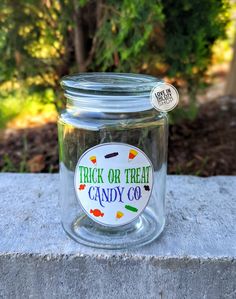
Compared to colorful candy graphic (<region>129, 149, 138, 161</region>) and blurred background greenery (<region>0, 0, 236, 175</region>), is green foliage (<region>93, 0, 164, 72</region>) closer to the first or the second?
blurred background greenery (<region>0, 0, 236, 175</region>)

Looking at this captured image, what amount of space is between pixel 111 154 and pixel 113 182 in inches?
2.4

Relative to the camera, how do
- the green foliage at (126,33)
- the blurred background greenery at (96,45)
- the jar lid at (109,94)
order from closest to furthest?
the jar lid at (109,94), the green foliage at (126,33), the blurred background greenery at (96,45)

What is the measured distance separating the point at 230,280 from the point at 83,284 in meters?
0.33

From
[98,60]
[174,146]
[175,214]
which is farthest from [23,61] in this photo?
[175,214]

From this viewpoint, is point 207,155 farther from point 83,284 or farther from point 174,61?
point 83,284

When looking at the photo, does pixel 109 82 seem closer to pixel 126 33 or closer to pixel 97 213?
pixel 97 213

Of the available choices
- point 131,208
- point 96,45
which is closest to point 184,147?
point 96,45

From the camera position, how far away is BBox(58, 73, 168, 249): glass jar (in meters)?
0.90

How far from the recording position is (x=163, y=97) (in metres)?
0.91

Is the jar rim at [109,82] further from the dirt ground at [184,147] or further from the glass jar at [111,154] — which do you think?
the dirt ground at [184,147]

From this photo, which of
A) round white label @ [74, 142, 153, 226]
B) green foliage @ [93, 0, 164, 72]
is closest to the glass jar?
round white label @ [74, 142, 153, 226]

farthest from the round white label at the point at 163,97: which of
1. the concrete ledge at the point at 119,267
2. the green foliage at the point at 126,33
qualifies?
the green foliage at the point at 126,33

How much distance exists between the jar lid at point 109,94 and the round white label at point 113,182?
0.08 meters

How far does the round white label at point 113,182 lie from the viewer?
2.98ft
